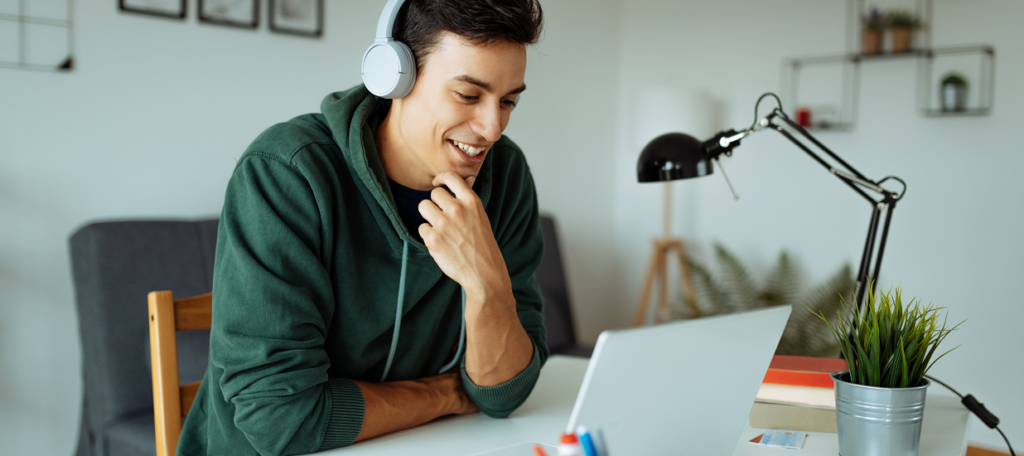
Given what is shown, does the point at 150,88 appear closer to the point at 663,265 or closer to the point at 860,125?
the point at 663,265

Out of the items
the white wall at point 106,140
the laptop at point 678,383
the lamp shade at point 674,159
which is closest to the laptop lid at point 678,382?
the laptop at point 678,383

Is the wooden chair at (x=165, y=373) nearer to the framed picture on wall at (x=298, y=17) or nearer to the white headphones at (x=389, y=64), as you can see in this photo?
the white headphones at (x=389, y=64)

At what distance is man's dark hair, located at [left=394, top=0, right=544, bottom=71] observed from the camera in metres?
1.01

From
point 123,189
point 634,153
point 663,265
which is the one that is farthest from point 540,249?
point 634,153

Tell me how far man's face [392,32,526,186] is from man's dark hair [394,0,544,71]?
12 millimetres

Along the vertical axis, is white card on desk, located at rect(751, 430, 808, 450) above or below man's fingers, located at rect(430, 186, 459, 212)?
below

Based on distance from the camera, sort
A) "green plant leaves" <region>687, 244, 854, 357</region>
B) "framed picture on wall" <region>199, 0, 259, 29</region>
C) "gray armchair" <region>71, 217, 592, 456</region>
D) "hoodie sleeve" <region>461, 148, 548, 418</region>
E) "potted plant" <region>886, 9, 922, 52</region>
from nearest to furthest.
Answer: "hoodie sleeve" <region>461, 148, 548, 418</region>
"gray armchair" <region>71, 217, 592, 456</region>
"framed picture on wall" <region>199, 0, 259, 29</region>
"potted plant" <region>886, 9, 922, 52</region>
"green plant leaves" <region>687, 244, 854, 357</region>

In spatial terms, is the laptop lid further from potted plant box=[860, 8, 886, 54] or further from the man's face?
potted plant box=[860, 8, 886, 54]

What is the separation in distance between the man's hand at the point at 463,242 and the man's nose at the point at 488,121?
3.4 inches

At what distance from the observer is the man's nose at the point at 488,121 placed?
41.5 inches

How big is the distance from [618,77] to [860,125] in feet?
4.44

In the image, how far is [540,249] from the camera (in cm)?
136

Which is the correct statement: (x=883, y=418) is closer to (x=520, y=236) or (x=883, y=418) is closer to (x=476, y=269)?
(x=476, y=269)

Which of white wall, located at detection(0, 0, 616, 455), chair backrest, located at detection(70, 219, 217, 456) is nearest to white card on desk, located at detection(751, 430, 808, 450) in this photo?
chair backrest, located at detection(70, 219, 217, 456)
